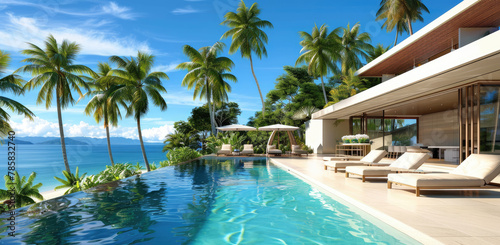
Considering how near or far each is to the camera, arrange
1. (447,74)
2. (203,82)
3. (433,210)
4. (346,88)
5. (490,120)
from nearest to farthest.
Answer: (433,210)
(447,74)
(490,120)
(346,88)
(203,82)

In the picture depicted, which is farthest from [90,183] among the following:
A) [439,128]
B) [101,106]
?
[439,128]

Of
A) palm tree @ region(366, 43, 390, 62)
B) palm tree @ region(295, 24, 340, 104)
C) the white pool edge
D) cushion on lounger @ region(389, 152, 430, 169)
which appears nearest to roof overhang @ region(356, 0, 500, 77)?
cushion on lounger @ region(389, 152, 430, 169)

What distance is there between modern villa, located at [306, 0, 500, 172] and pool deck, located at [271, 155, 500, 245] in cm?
292

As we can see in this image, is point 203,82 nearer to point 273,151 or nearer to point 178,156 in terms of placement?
point 273,151

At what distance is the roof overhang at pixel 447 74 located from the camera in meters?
6.48

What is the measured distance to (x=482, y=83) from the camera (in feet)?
28.8

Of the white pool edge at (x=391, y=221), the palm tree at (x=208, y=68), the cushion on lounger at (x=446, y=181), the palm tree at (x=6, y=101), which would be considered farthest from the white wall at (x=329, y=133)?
the palm tree at (x=6, y=101)

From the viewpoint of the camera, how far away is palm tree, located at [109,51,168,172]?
19.5 meters

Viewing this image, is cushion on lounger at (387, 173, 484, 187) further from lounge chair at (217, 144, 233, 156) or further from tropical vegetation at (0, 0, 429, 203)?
lounge chair at (217, 144, 233, 156)

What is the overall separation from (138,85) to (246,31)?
12074mm

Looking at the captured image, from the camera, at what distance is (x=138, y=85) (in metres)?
20.2

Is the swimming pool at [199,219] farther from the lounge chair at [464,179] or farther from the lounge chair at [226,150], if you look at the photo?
the lounge chair at [226,150]

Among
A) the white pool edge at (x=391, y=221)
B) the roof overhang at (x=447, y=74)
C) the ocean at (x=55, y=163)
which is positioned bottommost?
the ocean at (x=55, y=163)

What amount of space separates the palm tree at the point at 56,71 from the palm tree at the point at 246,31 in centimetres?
1323
